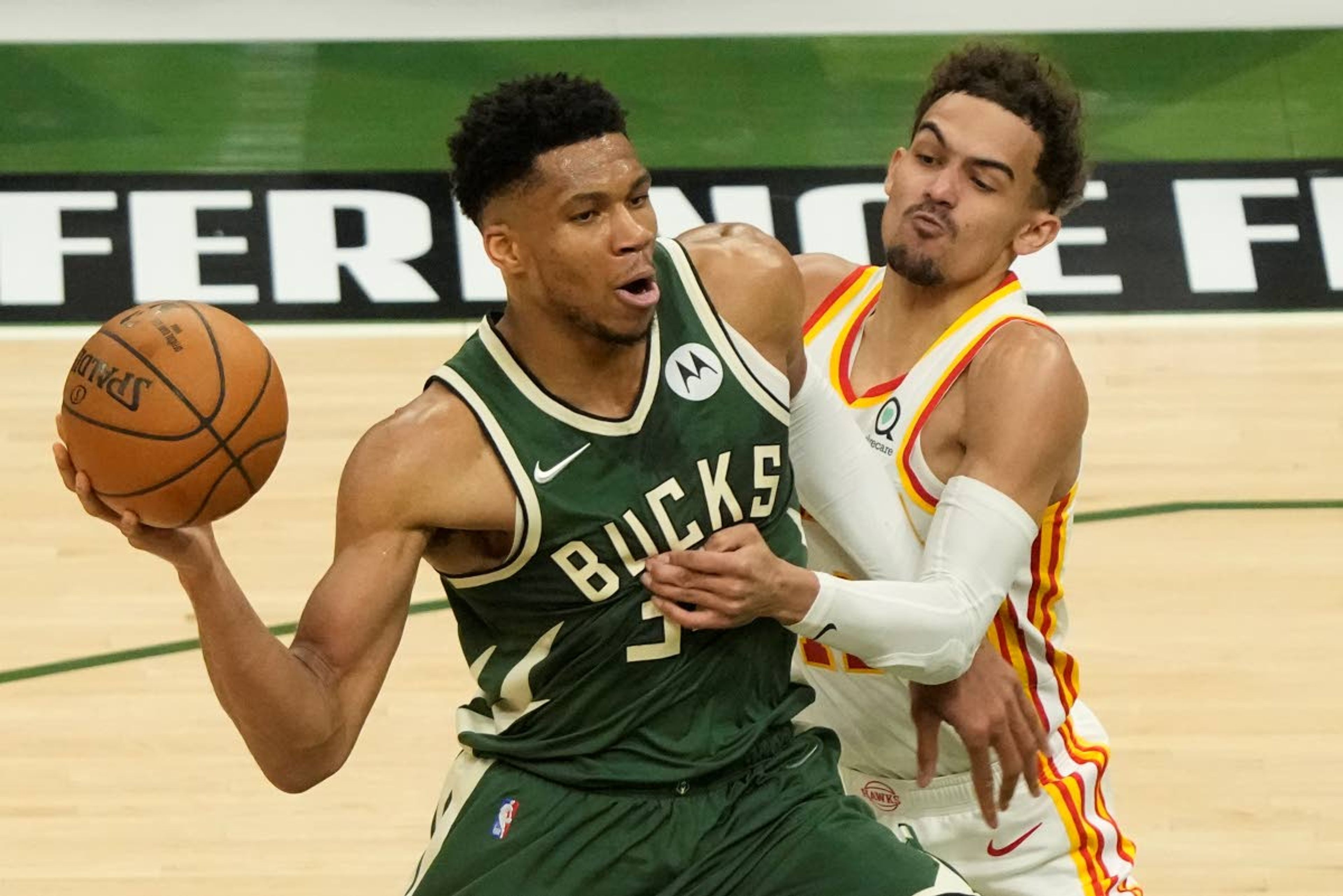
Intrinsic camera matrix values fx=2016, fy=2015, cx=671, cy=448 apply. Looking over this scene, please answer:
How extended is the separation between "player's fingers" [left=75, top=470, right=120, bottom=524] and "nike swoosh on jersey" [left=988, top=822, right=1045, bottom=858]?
220 cm

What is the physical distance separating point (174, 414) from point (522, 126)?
85 cm

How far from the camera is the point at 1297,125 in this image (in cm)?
888

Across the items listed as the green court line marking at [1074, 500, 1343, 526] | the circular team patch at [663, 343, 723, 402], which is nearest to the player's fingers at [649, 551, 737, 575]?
the circular team patch at [663, 343, 723, 402]

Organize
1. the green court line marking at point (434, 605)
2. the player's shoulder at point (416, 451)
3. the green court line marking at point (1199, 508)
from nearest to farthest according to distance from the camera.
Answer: the player's shoulder at point (416, 451)
the green court line marking at point (434, 605)
the green court line marking at point (1199, 508)

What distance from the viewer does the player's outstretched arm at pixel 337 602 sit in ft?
11.0

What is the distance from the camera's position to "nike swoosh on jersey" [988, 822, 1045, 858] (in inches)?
179

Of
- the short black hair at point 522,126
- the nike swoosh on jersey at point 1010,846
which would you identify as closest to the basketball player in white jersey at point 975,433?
the nike swoosh on jersey at point 1010,846

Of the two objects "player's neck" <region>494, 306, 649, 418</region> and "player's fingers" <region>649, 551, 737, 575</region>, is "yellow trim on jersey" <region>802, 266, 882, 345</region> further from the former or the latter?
"player's fingers" <region>649, 551, 737, 575</region>

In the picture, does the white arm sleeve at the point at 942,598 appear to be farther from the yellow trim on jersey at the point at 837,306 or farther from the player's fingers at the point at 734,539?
the yellow trim on jersey at the point at 837,306

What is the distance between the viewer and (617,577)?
3.79 metres

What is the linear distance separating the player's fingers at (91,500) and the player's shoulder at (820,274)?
1.98 metres

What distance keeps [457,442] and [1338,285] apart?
5591 millimetres

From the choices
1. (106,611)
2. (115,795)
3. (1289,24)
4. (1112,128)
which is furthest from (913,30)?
(115,795)

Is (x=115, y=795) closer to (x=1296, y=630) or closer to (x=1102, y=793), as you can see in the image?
(x=1102, y=793)
